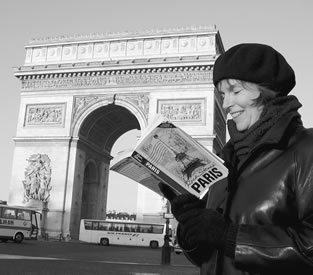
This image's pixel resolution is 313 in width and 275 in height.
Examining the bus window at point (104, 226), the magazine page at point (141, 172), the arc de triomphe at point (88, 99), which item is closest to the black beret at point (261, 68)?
the magazine page at point (141, 172)

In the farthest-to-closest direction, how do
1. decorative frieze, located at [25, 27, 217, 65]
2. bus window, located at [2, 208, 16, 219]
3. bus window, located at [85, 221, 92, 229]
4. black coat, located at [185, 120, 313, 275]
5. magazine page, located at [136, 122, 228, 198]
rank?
bus window, located at [85, 221, 92, 229], decorative frieze, located at [25, 27, 217, 65], bus window, located at [2, 208, 16, 219], magazine page, located at [136, 122, 228, 198], black coat, located at [185, 120, 313, 275]

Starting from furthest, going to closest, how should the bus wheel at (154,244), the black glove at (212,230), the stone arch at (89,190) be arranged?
the stone arch at (89,190) → the bus wheel at (154,244) → the black glove at (212,230)

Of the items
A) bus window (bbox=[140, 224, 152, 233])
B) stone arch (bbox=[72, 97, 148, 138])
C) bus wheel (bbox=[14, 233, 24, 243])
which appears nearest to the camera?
bus wheel (bbox=[14, 233, 24, 243])

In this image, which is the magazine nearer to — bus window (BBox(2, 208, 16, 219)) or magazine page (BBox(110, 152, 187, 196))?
magazine page (BBox(110, 152, 187, 196))

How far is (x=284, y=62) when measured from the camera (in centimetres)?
168

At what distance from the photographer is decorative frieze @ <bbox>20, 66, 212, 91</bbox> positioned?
26578mm

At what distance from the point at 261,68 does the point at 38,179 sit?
2760 centimetres

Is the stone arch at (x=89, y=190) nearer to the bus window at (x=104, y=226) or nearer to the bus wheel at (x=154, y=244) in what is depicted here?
the bus window at (x=104, y=226)

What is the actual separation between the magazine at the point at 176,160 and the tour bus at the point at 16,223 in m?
22.9

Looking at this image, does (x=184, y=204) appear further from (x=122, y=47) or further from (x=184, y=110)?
(x=122, y=47)

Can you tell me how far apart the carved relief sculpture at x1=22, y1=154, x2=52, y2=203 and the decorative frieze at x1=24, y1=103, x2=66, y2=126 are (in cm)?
236

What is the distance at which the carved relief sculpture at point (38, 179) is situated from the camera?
2755 cm

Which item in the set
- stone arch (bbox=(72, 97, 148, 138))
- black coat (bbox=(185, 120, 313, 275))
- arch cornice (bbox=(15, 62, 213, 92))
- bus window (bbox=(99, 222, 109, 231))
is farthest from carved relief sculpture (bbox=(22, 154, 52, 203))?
black coat (bbox=(185, 120, 313, 275))

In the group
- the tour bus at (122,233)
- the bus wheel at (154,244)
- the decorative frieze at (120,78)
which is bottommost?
the bus wheel at (154,244)
